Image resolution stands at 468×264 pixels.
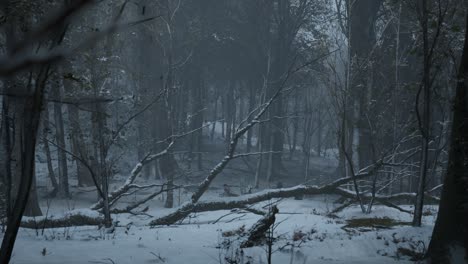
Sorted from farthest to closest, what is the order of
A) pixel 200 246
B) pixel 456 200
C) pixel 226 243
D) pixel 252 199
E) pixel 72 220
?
pixel 252 199, pixel 72 220, pixel 200 246, pixel 226 243, pixel 456 200

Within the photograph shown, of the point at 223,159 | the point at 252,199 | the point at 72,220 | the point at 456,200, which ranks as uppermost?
the point at 223,159

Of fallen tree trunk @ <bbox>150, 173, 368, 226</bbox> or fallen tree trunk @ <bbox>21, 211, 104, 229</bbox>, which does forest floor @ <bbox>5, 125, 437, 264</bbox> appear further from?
fallen tree trunk @ <bbox>150, 173, 368, 226</bbox>

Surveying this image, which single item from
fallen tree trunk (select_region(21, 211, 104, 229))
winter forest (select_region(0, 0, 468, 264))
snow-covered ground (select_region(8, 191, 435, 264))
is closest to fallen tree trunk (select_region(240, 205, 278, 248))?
winter forest (select_region(0, 0, 468, 264))

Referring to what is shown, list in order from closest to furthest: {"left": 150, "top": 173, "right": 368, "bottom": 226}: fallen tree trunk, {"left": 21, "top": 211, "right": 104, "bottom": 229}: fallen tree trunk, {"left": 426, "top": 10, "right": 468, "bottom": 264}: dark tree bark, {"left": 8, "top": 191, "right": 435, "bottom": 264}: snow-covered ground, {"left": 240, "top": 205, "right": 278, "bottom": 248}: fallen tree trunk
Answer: {"left": 426, "top": 10, "right": 468, "bottom": 264}: dark tree bark
{"left": 8, "top": 191, "right": 435, "bottom": 264}: snow-covered ground
{"left": 240, "top": 205, "right": 278, "bottom": 248}: fallen tree trunk
{"left": 21, "top": 211, "right": 104, "bottom": 229}: fallen tree trunk
{"left": 150, "top": 173, "right": 368, "bottom": 226}: fallen tree trunk

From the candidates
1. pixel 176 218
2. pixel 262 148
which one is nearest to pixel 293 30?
pixel 262 148

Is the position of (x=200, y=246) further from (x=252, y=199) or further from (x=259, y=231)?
(x=252, y=199)

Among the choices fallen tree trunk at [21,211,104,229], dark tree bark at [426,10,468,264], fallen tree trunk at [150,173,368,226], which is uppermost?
dark tree bark at [426,10,468,264]

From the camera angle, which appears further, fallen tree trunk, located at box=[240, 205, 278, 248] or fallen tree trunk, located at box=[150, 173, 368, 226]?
fallen tree trunk, located at box=[150, 173, 368, 226]

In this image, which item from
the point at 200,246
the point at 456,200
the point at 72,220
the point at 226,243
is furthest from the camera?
the point at 72,220

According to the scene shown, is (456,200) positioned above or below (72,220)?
above

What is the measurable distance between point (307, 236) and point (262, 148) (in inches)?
917

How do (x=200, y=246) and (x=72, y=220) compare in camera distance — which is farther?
(x=72, y=220)

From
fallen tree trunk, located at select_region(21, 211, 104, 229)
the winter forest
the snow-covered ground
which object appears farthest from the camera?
fallen tree trunk, located at select_region(21, 211, 104, 229)

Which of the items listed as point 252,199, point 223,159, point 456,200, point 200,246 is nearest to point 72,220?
point 200,246
